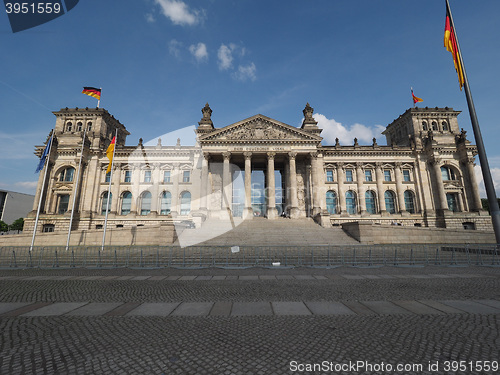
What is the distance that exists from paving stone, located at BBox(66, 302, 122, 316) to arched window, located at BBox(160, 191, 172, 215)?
37847 millimetres

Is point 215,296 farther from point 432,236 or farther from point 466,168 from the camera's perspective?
point 466,168

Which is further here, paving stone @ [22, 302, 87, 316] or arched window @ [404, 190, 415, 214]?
arched window @ [404, 190, 415, 214]

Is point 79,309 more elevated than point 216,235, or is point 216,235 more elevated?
point 216,235

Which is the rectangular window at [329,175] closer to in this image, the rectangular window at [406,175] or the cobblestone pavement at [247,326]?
the rectangular window at [406,175]

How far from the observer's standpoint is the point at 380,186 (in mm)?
41438

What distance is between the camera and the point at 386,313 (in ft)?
18.5

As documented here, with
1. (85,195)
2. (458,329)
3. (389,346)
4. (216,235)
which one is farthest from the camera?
(85,195)

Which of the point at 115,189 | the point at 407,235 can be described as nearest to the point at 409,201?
the point at 407,235

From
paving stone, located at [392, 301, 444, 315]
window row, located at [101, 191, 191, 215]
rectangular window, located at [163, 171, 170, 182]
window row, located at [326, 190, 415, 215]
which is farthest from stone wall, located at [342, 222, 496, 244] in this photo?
rectangular window, located at [163, 171, 170, 182]

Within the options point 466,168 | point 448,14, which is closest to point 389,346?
point 448,14

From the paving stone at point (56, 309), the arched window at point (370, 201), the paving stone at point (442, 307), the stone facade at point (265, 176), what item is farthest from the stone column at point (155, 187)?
the paving stone at point (442, 307)

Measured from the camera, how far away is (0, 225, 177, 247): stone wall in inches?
984

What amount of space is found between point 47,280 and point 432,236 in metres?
34.9

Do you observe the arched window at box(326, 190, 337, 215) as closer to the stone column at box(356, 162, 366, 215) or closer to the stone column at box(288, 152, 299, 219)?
the stone column at box(356, 162, 366, 215)
